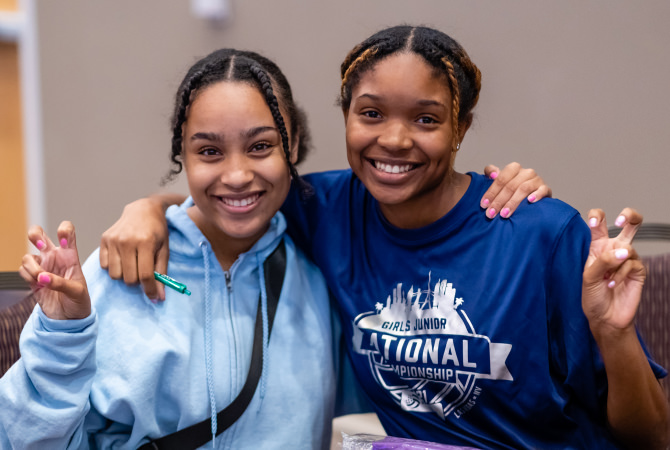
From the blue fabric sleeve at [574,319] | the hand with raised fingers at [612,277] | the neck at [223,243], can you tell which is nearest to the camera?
the hand with raised fingers at [612,277]

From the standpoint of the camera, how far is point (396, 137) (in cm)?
111

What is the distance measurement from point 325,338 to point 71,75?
186cm

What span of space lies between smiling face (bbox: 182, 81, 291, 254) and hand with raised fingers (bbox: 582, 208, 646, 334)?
22.4 inches

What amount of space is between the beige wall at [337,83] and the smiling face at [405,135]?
0.46 m

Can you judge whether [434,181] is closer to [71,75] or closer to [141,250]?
[141,250]

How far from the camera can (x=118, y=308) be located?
46.3 inches

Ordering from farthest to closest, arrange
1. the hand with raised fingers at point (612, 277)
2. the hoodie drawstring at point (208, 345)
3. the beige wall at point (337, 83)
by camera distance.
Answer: the beige wall at point (337, 83)
the hoodie drawstring at point (208, 345)
the hand with raised fingers at point (612, 277)

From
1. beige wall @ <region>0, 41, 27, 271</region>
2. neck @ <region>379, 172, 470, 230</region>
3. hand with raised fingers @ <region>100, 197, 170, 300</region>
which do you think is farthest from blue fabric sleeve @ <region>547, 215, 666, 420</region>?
beige wall @ <region>0, 41, 27, 271</region>

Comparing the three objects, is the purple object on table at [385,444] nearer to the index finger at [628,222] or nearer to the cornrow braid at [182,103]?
the index finger at [628,222]

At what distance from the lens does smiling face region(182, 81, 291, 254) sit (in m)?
1.17

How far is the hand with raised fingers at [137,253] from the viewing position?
1.18 meters

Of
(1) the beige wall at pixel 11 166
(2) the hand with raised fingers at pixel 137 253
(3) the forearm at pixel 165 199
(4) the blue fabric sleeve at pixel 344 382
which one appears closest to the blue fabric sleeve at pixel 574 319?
(4) the blue fabric sleeve at pixel 344 382

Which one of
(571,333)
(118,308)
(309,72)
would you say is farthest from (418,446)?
(309,72)

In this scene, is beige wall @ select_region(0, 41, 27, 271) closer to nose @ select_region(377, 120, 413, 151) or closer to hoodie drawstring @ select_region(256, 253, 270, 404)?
hoodie drawstring @ select_region(256, 253, 270, 404)
